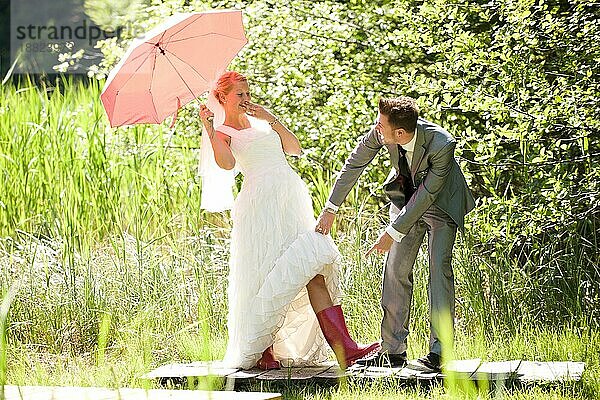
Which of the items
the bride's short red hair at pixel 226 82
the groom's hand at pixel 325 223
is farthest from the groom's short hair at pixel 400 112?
the bride's short red hair at pixel 226 82

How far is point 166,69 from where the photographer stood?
5.23 meters

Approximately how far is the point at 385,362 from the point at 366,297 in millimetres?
A: 1286

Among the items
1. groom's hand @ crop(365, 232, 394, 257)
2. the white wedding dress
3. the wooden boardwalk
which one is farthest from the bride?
groom's hand @ crop(365, 232, 394, 257)

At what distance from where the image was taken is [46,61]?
18.0 m

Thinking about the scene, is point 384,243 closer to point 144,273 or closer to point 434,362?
point 434,362

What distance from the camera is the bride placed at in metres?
5.01

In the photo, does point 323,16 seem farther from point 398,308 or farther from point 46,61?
point 46,61

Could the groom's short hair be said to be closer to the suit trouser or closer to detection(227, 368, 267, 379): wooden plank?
the suit trouser

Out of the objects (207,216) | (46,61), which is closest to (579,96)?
(207,216)

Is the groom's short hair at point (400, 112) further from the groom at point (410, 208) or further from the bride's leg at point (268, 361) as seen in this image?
the bride's leg at point (268, 361)

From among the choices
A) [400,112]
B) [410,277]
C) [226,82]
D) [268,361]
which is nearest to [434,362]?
[410,277]

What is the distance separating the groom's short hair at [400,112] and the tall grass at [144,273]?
1.07 metres

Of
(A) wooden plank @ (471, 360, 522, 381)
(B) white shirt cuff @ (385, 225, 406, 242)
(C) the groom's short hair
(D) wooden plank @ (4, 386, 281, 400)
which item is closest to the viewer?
(D) wooden plank @ (4, 386, 281, 400)

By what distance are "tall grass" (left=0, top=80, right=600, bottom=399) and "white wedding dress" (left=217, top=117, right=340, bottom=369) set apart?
1.48 ft
